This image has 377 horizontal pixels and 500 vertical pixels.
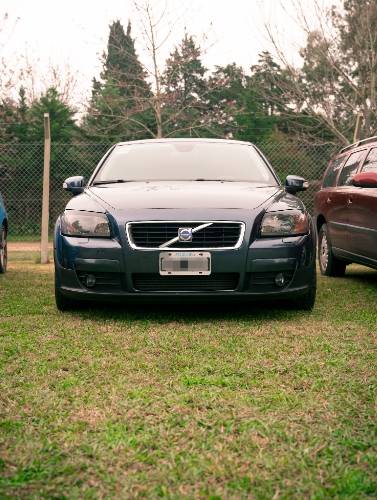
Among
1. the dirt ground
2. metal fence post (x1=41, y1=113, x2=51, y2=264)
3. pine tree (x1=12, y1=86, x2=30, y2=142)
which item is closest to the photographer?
metal fence post (x1=41, y1=113, x2=51, y2=264)

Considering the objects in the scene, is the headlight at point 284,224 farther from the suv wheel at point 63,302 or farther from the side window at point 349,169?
the side window at point 349,169

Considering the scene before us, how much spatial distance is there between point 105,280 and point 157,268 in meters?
0.43

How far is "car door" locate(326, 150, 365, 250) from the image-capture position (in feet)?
21.3

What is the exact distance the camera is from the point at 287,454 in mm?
2055

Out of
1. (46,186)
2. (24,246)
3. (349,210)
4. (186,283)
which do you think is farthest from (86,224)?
(24,246)

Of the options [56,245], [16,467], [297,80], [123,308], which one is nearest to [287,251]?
[123,308]

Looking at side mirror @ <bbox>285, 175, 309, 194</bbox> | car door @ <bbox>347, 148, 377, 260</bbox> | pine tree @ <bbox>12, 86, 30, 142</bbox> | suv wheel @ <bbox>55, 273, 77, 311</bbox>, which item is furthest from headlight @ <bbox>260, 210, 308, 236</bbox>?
pine tree @ <bbox>12, 86, 30, 142</bbox>

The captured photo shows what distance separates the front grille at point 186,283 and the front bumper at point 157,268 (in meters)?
0.02

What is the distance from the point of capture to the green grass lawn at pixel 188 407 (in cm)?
187

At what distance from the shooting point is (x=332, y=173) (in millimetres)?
7496

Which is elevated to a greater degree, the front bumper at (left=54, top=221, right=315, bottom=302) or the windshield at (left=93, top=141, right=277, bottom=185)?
the windshield at (left=93, top=141, right=277, bottom=185)

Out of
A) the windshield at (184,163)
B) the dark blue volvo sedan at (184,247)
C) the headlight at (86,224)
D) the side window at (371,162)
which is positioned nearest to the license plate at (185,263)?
the dark blue volvo sedan at (184,247)

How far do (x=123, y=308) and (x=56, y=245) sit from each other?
0.80 metres

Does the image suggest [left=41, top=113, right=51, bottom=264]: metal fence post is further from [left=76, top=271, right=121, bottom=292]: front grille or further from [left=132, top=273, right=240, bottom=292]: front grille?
[left=132, top=273, right=240, bottom=292]: front grille
